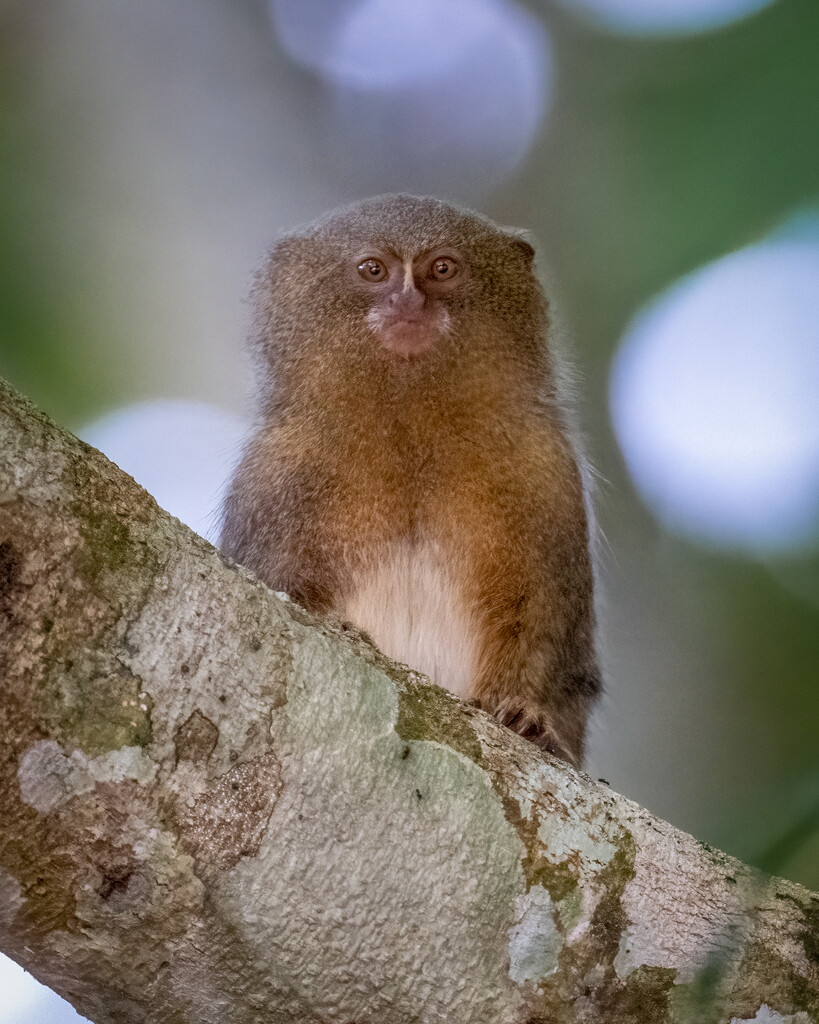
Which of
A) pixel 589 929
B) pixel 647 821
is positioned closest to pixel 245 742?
pixel 589 929

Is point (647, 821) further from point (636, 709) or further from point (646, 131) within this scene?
point (636, 709)

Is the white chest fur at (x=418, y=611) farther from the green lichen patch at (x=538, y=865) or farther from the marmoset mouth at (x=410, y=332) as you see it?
the green lichen patch at (x=538, y=865)

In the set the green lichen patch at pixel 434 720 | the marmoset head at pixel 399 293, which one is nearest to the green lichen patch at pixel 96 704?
the green lichen patch at pixel 434 720

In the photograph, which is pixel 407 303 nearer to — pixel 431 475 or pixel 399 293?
pixel 399 293

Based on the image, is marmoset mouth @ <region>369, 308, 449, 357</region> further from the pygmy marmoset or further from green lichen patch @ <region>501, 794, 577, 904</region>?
green lichen patch @ <region>501, 794, 577, 904</region>

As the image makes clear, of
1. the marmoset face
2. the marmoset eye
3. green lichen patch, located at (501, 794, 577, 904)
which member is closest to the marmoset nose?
the marmoset face

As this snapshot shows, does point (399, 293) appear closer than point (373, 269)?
Yes

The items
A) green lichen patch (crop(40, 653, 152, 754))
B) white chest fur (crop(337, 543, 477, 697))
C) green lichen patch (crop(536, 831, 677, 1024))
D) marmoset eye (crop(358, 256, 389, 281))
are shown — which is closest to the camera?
green lichen patch (crop(40, 653, 152, 754))

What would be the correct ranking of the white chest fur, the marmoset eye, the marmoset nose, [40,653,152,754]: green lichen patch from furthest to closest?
the marmoset eye
the marmoset nose
the white chest fur
[40,653,152,754]: green lichen patch

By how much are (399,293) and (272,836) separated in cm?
194

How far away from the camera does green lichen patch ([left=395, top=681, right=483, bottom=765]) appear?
5.64 feet

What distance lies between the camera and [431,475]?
2.98 meters

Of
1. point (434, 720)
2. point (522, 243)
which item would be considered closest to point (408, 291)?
point (522, 243)

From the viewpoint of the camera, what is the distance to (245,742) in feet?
5.03
